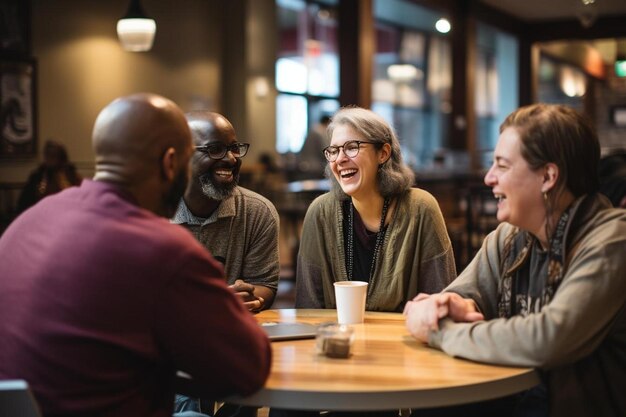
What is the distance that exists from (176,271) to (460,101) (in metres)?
11.4

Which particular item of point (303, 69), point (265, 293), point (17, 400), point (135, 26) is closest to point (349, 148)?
point (265, 293)

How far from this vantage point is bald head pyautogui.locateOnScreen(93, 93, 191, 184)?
1580mm

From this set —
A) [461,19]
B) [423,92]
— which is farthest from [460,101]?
[423,92]

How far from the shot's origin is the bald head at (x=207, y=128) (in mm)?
2545

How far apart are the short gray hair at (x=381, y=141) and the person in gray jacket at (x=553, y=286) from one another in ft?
2.47

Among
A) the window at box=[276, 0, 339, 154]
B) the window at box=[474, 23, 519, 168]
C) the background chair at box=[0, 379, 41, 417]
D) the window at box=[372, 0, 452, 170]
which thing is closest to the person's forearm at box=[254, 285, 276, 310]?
the background chair at box=[0, 379, 41, 417]

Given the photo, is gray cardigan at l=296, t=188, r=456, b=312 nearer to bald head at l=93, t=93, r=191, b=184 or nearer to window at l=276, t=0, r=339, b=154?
bald head at l=93, t=93, r=191, b=184

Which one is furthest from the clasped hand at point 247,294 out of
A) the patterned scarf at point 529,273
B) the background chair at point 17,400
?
the background chair at point 17,400

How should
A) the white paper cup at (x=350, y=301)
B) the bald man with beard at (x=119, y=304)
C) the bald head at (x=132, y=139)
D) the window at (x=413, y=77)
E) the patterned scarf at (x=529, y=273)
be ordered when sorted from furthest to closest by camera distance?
1. the window at (x=413, y=77)
2. the white paper cup at (x=350, y=301)
3. the patterned scarf at (x=529, y=273)
4. the bald head at (x=132, y=139)
5. the bald man with beard at (x=119, y=304)

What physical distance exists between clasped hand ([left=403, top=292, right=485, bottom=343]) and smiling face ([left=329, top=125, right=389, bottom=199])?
79cm

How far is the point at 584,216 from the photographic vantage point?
1.83 meters

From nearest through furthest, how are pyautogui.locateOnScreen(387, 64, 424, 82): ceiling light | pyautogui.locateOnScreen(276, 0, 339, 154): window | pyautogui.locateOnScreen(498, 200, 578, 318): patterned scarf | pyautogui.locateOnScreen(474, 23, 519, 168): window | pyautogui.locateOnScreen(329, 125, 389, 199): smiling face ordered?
pyautogui.locateOnScreen(498, 200, 578, 318): patterned scarf → pyautogui.locateOnScreen(329, 125, 389, 199): smiling face → pyautogui.locateOnScreen(276, 0, 339, 154): window → pyautogui.locateOnScreen(474, 23, 519, 168): window → pyautogui.locateOnScreen(387, 64, 424, 82): ceiling light

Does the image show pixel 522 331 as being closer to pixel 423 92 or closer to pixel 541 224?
pixel 541 224

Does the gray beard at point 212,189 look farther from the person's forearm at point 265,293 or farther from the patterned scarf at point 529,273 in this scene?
the patterned scarf at point 529,273
